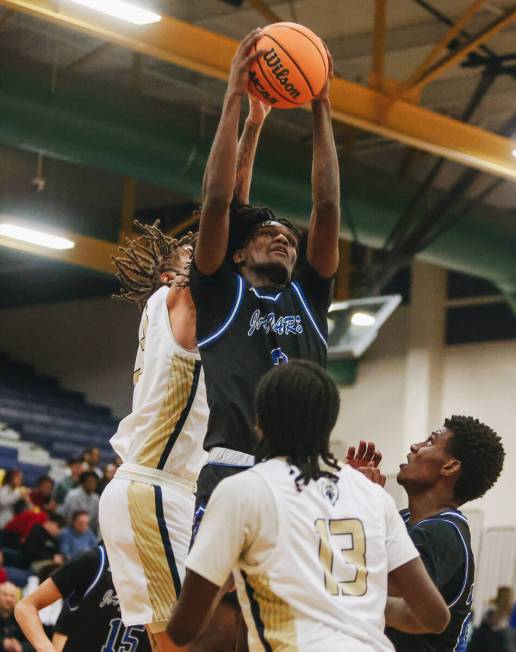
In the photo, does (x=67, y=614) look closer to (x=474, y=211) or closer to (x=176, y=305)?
(x=176, y=305)

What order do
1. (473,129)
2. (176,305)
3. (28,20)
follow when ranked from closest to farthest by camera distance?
(176,305)
(473,129)
(28,20)

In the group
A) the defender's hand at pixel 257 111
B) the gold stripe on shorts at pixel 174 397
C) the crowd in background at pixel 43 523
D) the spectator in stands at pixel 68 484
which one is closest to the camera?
the gold stripe on shorts at pixel 174 397

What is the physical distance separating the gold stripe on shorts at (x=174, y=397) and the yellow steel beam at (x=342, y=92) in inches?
254

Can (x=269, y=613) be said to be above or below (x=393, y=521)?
below

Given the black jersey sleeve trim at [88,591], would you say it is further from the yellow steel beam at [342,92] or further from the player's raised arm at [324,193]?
the yellow steel beam at [342,92]

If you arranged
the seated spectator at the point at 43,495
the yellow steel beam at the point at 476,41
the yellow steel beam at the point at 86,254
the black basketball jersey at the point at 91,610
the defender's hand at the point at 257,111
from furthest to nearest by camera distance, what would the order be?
the yellow steel beam at the point at 86,254, the seated spectator at the point at 43,495, the yellow steel beam at the point at 476,41, the black basketball jersey at the point at 91,610, the defender's hand at the point at 257,111

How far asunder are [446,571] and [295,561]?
4.75ft

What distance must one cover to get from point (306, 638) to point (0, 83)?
10555 mm

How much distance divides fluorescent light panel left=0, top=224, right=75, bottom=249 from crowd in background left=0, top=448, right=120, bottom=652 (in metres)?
3.17

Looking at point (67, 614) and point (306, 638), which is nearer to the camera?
point (306, 638)

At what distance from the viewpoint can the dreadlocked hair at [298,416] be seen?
366 cm

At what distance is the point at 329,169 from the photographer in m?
4.88

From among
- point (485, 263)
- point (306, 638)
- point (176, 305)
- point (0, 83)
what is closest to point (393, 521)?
point (306, 638)

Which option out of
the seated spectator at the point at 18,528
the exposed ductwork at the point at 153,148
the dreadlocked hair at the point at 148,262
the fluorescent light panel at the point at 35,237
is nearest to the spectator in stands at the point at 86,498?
the seated spectator at the point at 18,528
